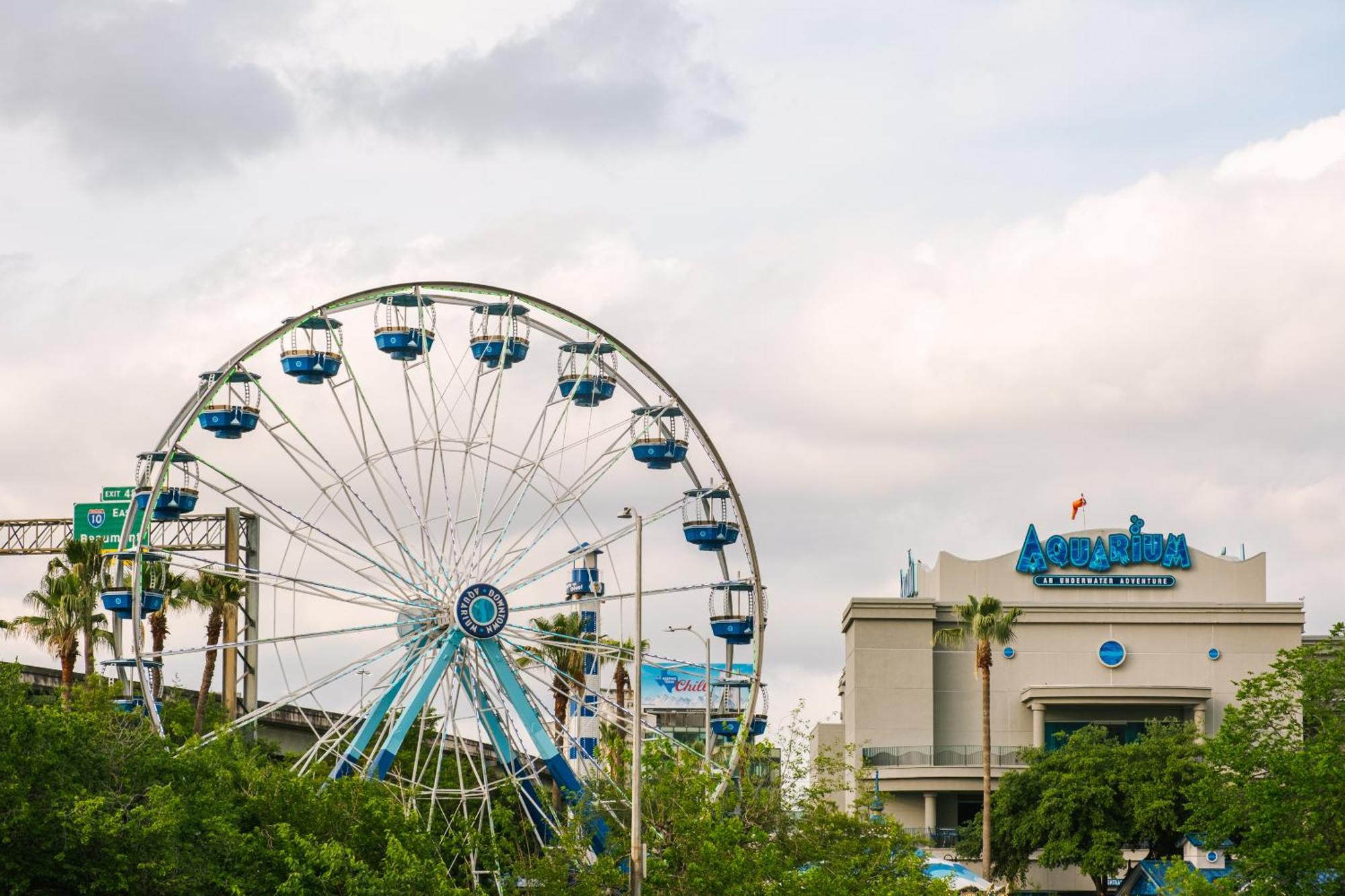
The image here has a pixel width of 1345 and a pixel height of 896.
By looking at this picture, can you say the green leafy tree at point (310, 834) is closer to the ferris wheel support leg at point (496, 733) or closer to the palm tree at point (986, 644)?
the ferris wheel support leg at point (496, 733)

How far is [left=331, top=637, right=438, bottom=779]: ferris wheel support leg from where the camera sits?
170 ft

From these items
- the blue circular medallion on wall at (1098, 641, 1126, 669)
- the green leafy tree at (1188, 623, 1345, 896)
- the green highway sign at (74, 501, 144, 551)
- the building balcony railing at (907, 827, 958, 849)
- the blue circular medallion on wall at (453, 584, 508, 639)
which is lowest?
the building balcony railing at (907, 827, 958, 849)

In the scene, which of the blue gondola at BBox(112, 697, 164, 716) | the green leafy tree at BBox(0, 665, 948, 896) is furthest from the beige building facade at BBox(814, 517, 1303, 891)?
the blue gondola at BBox(112, 697, 164, 716)

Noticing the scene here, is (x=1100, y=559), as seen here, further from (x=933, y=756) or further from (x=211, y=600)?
(x=211, y=600)

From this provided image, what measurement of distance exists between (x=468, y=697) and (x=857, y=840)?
10527 millimetres

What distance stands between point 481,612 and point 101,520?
32.8m

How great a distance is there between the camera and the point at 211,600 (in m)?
73.8

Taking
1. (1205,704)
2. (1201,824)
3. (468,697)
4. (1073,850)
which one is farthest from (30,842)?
(1205,704)

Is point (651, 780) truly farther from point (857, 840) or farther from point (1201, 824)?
point (1201, 824)

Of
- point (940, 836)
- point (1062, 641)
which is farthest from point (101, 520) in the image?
→ point (1062, 641)

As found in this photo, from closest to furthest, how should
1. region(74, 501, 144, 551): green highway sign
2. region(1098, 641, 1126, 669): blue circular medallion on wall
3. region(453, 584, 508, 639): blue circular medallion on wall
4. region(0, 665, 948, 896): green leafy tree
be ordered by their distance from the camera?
region(0, 665, 948, 896): green leafy tree → region(453, 584, 508, 639): blue circular medallion on wall → region(74, 501, 144, 551): green highway sign → region(1098, 641, 1126, 669): blue circular medallion on wall

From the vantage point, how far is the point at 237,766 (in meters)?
47.6

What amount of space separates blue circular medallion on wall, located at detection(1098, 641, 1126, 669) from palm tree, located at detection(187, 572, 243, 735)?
45.7 m

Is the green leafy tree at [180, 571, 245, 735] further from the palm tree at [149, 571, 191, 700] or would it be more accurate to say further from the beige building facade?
the beige building facade
